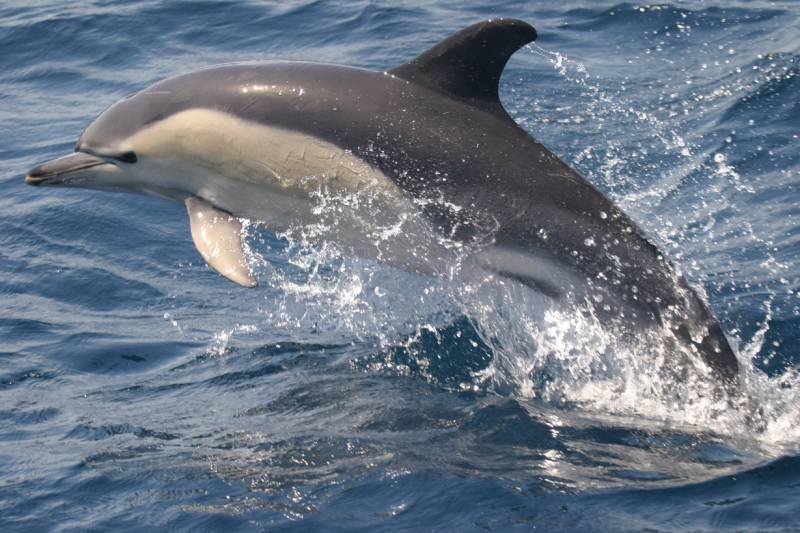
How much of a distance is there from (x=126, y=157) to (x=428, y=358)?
196cm

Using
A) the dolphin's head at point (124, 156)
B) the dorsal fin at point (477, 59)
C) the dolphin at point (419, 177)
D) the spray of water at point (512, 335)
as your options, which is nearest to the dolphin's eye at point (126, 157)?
the dolphin's head at point (124, 156)

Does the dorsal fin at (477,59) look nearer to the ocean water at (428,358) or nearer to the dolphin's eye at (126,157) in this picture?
the ocean water at (428,358)

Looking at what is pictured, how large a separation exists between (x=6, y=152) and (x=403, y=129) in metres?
6.38

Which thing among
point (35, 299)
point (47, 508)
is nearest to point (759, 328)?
point (47, 508)

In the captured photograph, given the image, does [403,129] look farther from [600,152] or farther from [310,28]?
[310,28]

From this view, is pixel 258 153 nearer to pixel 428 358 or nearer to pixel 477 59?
pixel 477 59

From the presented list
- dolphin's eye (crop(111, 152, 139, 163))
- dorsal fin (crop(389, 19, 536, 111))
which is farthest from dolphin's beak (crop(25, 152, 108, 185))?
dorsal fin (crop(389, 19, 536, 111))

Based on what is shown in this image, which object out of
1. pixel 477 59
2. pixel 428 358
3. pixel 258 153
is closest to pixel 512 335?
pixel 428 358

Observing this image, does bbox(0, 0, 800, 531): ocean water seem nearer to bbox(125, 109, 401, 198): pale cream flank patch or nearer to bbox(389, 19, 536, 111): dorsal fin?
bbox(125, 109, 401, 198): pale cream flank patch

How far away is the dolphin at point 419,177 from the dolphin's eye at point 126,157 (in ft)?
0.36

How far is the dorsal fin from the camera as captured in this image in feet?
17.8

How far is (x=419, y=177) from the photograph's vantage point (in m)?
5.48

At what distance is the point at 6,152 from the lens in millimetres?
10672

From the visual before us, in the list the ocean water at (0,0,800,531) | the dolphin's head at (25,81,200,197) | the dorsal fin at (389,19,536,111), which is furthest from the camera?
the dolphin's head at (25,81,200,197)
